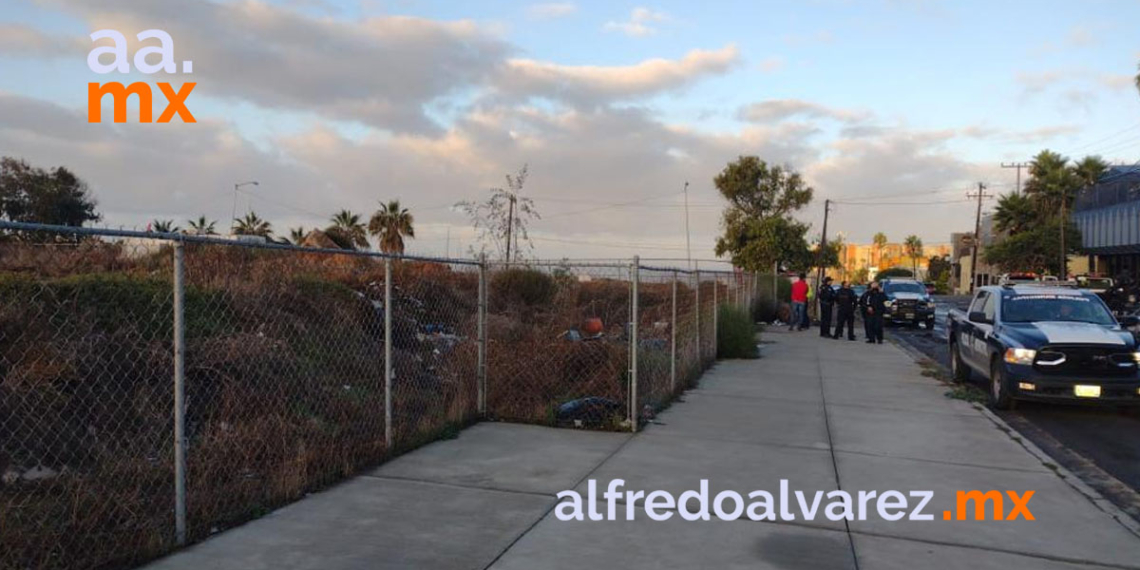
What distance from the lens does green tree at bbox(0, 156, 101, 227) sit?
42000mm

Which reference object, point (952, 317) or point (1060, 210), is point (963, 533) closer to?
point (952, 317)

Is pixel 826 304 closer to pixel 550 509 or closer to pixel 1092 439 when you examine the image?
pixel 1092 439

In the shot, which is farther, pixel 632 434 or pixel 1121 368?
pixel 1121 368

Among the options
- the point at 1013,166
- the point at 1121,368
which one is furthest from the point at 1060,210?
the point at 1121,368

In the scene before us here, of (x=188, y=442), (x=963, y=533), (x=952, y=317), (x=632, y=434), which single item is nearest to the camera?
(x=963, y=533)

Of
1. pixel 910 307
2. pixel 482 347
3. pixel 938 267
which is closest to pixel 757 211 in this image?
pixel 910 307

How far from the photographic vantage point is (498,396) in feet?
31.8

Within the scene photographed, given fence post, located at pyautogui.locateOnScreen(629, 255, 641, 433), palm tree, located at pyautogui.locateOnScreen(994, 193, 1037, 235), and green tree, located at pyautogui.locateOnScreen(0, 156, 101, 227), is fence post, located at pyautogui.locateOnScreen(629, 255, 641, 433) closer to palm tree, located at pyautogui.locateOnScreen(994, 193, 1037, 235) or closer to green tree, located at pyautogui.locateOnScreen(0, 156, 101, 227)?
green tree, located at pyautogui.locateOnScreen(0, 156, 101, 227)

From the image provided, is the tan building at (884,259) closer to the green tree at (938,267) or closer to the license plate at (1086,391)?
the green tree at (938,267)

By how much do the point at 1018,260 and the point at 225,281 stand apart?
6208 cm

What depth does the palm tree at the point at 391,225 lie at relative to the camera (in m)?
45.1

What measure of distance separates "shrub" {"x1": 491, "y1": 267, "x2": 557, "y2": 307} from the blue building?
149ft

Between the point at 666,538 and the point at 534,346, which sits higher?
the point at 534,346

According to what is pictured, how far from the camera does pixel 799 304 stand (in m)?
25.4
